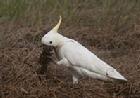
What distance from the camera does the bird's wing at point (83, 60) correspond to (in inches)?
194

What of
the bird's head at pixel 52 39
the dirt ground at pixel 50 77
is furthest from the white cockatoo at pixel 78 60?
the dirt ground at pixel 50 77

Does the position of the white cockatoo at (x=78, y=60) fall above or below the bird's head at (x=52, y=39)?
below

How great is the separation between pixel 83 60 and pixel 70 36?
95.9 inches

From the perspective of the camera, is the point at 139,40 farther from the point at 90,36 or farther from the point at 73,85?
the point at 73,85

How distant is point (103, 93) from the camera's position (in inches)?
193

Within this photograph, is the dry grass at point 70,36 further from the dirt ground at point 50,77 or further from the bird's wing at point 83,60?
the bird's wing at point 83,60

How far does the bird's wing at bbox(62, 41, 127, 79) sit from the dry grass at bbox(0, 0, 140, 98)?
0.61 feet

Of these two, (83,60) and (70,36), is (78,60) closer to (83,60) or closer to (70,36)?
(83,60)

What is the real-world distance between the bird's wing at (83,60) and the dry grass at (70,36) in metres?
0.19

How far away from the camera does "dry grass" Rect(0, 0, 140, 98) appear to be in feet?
15.9

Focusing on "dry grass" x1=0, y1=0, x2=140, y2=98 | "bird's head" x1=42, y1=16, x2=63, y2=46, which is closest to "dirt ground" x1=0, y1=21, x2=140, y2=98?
"dry grass" x1=0, y1=0, x2=140, y2=98

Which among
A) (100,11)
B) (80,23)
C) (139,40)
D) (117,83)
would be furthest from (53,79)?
(100,11)

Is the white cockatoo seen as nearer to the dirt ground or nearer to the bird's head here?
the bird's head

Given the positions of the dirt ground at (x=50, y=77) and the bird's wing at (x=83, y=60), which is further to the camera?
the bird's wing at (x=83, y=60)
